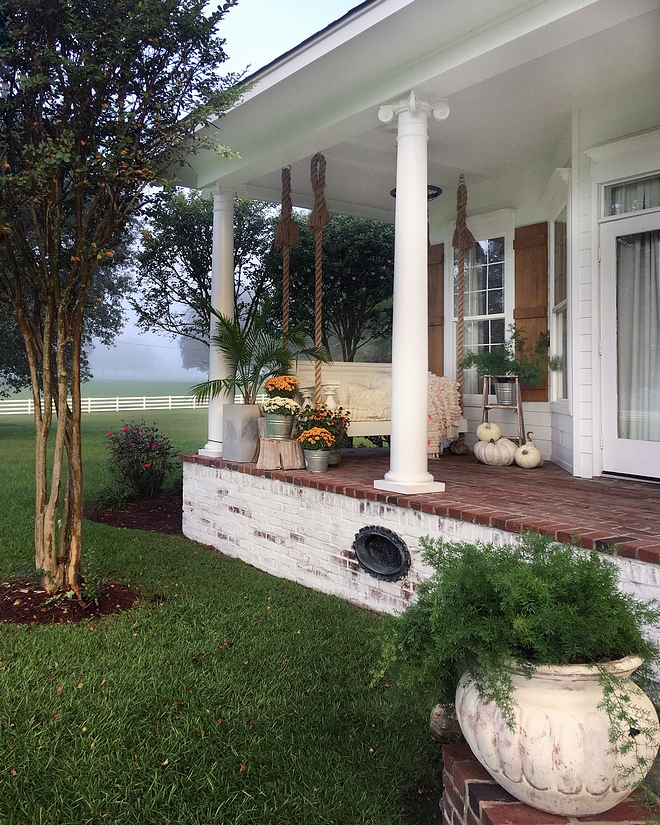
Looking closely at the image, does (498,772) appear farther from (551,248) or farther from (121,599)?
(551,248)

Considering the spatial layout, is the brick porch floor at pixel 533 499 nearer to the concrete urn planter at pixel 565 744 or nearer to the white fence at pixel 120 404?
the concrete urn planter at pixel 565 744

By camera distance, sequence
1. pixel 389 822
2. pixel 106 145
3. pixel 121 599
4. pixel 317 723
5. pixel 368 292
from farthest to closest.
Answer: pixel 368 292
pixel 121 599
pixel 106 145
pixel 317 723
pixel 389 822

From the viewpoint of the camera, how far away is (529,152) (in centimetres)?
619

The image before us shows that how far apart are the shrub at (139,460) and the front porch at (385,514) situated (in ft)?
6.83

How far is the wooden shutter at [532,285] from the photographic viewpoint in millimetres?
6375

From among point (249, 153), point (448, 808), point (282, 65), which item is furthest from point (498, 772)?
point (249, 153)

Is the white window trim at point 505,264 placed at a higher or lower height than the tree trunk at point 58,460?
higher

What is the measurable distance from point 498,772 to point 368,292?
30.5 ft

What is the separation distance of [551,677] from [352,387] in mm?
4946

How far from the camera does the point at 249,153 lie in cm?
587

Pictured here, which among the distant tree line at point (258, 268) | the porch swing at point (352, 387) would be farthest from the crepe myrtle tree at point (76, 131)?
the distant tree line at point (258, 268)

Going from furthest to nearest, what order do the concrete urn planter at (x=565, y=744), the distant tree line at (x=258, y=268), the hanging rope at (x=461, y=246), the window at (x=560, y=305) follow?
the distant tree line at (x=258, y=268) → the hanging rope at (x=461, y=246) → the window at (x=560, y=305) → the concrete urn planter at (x=565, y=744)

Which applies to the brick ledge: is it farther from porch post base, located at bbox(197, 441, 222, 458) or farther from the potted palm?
porch post base, located at bbox(197, 441, 222, 458)

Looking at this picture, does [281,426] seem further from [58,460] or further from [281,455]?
[58,460]
